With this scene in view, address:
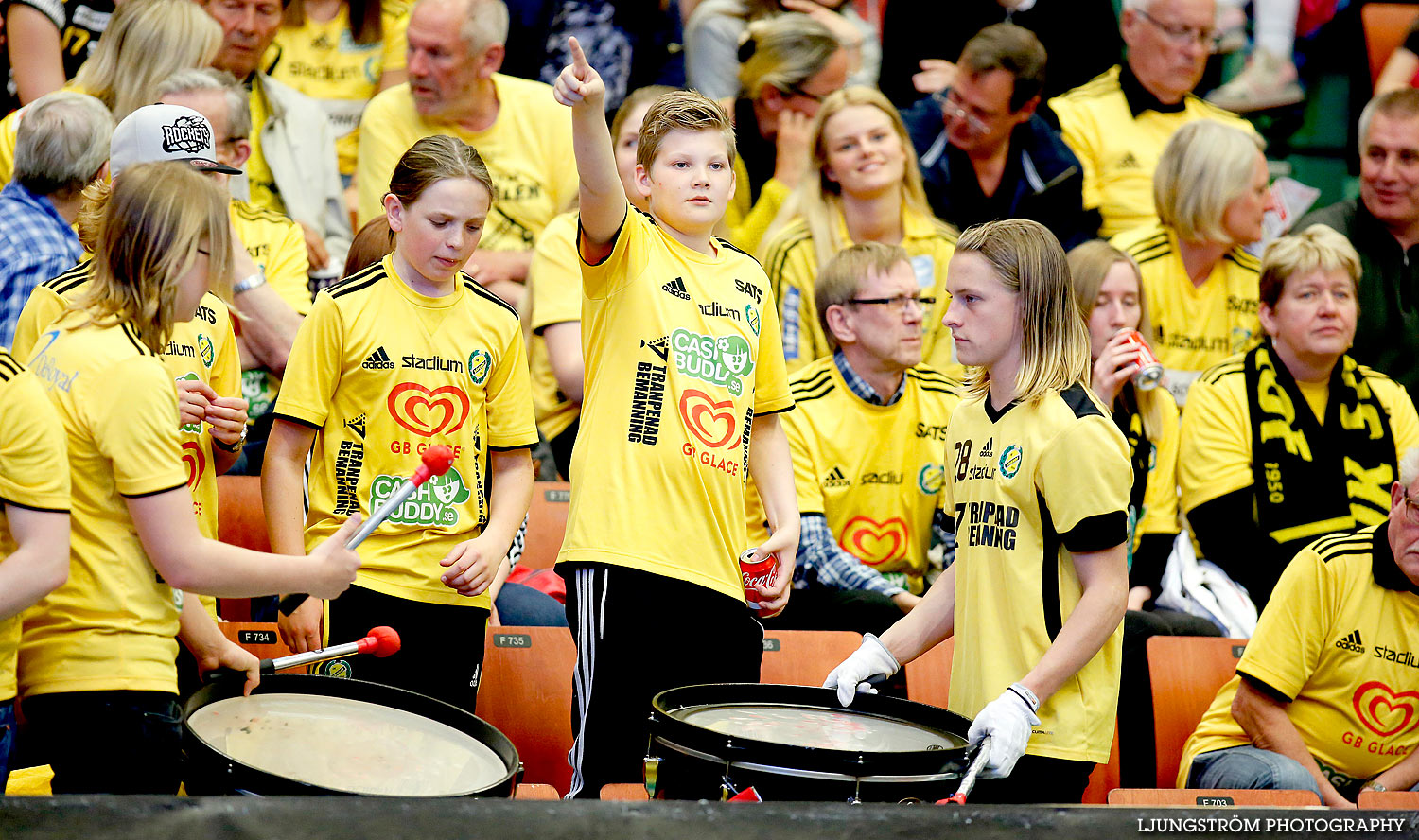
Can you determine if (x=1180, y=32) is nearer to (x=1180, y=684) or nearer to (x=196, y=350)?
(x=1180, y=684)

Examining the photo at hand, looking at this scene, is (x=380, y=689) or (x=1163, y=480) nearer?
(x=380, y=689)

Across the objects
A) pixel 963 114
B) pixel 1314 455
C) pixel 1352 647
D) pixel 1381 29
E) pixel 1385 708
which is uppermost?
pixel 1381 29

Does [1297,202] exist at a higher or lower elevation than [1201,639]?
higher

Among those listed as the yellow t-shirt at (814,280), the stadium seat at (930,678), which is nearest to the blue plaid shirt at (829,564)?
the stadium seat at (930,678)

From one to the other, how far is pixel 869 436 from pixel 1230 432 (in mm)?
1259

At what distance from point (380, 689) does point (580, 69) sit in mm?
1190

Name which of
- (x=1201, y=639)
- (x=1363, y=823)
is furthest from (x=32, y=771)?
(x=1201, y=639)

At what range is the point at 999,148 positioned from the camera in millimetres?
5781

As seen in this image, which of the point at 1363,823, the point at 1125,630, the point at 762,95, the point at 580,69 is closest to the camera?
the point at 1363,823

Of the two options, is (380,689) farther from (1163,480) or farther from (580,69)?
(1163,480)

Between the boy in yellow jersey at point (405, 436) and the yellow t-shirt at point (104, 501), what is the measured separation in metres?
0.63

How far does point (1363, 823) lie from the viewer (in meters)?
2.07

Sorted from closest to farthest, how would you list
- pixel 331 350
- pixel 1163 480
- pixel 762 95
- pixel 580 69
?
pixel 580 69 < pixel 331 350 < pixel 1163 480 < pixel 762 95

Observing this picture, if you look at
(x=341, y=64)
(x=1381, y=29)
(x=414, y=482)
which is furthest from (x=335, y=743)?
(x=1381, y=29)
